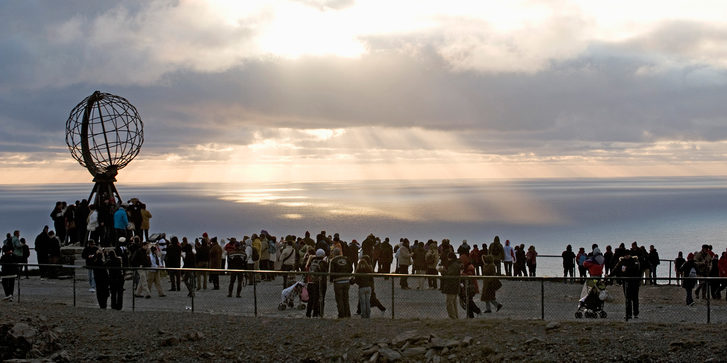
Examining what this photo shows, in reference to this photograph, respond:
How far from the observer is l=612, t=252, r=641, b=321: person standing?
653 inches

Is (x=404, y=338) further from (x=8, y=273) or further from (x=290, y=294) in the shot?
(x=8, y=273)

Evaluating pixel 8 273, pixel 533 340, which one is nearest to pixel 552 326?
pixel 533 340

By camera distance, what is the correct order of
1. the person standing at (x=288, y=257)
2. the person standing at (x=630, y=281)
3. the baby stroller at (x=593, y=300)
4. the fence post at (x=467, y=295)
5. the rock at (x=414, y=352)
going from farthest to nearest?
the person standing at (x=288, y=257) < the baby stroller at (x=593, y=300) < the fence post at (x=467, y=295) < the person standing at (x=630, y=281) < the rock at (x=414, y=352)

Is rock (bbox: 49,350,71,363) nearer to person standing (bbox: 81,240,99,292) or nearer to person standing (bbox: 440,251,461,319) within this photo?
person standing (bbox: 81,240,99,292)

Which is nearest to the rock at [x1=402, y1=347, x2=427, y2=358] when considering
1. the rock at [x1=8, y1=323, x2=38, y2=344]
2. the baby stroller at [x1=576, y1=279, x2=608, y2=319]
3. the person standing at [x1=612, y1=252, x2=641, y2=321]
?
the baby stroller at [x1=576, y1=279, x2=608, y2=319]

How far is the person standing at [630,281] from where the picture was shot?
16.6 metres

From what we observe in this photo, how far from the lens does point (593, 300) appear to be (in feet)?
56.9

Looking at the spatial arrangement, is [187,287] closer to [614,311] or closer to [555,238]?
[614,311]

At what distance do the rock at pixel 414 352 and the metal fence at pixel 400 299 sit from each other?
187 cm

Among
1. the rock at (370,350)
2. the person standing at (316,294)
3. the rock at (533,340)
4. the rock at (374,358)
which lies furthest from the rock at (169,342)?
the rock at (533,340)

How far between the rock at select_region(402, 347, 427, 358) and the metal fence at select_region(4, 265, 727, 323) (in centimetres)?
187

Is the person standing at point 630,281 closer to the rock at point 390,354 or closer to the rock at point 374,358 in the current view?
the rock at point 390,354

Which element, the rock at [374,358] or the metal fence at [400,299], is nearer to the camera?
the rock at [374,358]

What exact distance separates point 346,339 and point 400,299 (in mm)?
2663
